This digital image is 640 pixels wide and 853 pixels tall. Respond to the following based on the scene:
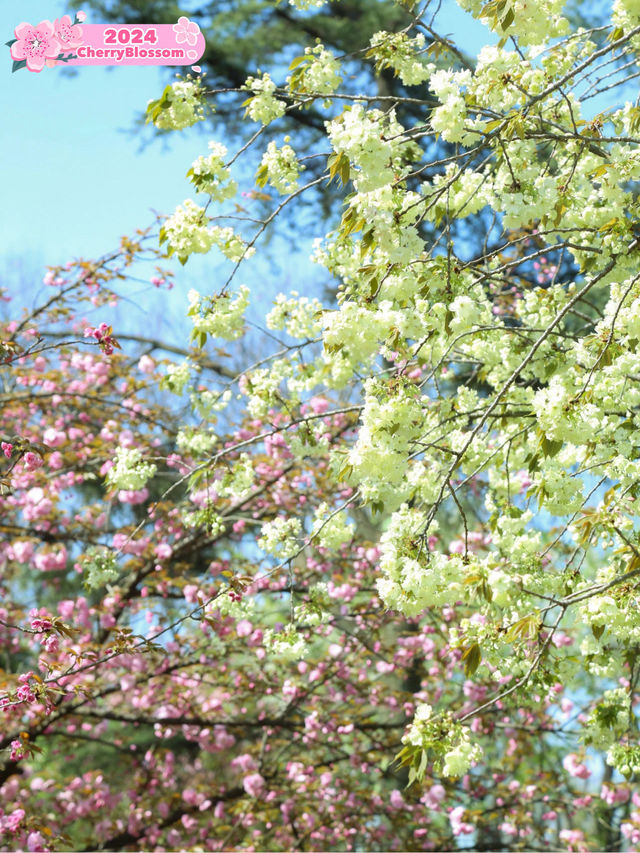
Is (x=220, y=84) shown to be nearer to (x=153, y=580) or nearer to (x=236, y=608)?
(x=153, y=580)

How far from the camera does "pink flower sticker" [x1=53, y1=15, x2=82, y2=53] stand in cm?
572

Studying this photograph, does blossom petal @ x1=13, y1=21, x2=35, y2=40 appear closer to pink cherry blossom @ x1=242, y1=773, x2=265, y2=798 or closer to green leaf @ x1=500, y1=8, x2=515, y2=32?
green leaf @ x1=500, y1=8, x2=515, y2=32

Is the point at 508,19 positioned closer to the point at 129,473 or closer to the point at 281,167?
the point at 281,167

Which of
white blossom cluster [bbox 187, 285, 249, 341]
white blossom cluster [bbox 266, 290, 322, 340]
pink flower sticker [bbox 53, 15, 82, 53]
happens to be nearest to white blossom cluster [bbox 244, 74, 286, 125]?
white blossom cluster [bbox 187, 285, 249, 341]

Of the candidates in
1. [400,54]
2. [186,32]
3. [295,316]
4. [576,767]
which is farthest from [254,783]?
[186,32]

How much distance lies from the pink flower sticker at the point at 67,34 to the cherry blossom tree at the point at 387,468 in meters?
1.50

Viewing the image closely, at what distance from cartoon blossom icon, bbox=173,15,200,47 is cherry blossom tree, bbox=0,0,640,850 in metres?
1.66

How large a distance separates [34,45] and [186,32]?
2360mm

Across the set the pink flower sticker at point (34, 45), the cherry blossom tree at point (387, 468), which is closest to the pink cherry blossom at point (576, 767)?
the cherry blossom tree at point (387, 468)

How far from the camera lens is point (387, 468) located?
228 cm

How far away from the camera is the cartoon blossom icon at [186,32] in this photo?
7016 millimetres

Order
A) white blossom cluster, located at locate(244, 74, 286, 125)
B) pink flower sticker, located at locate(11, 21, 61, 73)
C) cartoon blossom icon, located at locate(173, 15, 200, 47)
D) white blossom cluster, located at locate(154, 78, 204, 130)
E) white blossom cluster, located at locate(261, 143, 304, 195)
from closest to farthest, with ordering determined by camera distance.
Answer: white blossom cluster, located at locate(154, 78, 204, 130) → white blossom cluster, located at locate(244, 74, 286, 125) → white blossom cluster, located at locate(261, 143, 304, 195) → pink flower sticker, located at locate(11, 21, 61, 73) → cartoon blossom icon, located at locate(173, 15, 200, 47)

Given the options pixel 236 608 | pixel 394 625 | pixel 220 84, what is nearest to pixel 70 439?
pixel 394 625

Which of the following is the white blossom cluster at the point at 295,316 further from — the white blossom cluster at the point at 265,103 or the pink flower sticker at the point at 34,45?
the pink flower sticker at the point at 34,45
